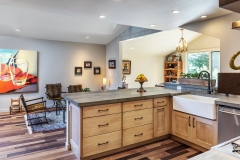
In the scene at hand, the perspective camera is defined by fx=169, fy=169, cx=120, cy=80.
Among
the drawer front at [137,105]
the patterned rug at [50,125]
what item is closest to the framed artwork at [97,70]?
the patterned rug at [50,125]

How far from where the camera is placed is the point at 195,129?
2805mm

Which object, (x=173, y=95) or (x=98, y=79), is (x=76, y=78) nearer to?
(x=98, y=79)

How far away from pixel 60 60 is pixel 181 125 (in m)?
4.96

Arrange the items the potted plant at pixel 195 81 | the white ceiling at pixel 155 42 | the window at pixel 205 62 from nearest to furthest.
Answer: the potted plant at pixel 195 81 < the white ceiling at pixel 155 42 < the window at pixel 205 62

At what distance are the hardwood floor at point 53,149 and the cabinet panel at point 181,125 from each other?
7.1 inches

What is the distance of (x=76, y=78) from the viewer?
671cm

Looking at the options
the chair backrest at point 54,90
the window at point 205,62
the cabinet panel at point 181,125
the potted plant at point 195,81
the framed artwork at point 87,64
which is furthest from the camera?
the window at point 205,62

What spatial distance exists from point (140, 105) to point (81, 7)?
190 centimetres

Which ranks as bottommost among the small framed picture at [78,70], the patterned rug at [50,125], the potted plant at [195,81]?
the patterned rug at [50,125]

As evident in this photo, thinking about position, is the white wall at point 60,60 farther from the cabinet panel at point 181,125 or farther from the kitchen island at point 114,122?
the cabinet panel at point 181,125

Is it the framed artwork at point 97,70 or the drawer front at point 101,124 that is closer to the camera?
the drawer front at point 101,124

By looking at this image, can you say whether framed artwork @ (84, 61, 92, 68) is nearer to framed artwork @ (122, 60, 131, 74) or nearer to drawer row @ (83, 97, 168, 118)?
framed artwork @ (122, 60, 131, 74)

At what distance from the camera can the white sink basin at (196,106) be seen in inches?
100

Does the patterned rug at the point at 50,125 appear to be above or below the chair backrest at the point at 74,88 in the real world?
below
